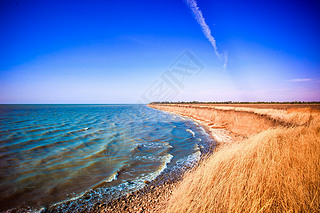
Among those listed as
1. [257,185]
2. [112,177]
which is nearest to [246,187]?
[257,185]

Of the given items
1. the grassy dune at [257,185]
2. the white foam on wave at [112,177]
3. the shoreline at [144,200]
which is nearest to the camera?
the grassy dune at [257,185]

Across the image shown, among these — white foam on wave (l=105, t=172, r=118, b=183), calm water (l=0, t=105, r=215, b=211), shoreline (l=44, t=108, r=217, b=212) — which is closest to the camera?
shoreline (l=44, t=108, r=217, b=212)

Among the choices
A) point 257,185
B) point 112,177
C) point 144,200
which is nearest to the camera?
point 257,185

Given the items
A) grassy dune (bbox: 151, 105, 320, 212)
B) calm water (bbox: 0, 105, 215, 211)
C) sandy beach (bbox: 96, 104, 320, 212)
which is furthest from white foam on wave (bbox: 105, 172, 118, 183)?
grassy dune (bbox: 151, 105, 320, 212)

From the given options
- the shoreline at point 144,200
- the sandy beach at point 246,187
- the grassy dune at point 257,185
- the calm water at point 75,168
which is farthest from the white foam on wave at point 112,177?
the grassy dune at point 257,185

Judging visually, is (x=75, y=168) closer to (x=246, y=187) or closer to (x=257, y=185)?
(x=246, y=187)

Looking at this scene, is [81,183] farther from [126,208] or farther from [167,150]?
[167,150]

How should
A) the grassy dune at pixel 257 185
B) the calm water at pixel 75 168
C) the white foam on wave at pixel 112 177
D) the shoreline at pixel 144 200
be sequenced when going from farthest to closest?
the white foam on wave at pixel 112 177, the calm water at pixel 75 168, the shoreline at pixel 144 200, the grassy dune at pixel 257 185

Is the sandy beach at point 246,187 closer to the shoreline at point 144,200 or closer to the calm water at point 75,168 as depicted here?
the shoreline at point 144,200

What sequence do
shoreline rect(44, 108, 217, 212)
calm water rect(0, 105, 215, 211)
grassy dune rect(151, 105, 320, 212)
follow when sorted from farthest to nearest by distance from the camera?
calm water rect(0, 105, 215, 211) < shoreline rect(44, 108, 217, 212) < grassy dune rect(151, 105, 320, 212)

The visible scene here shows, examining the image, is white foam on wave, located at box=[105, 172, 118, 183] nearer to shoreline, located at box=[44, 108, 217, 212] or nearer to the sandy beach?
shoreline, located at box=[44, 108, 217, 212]

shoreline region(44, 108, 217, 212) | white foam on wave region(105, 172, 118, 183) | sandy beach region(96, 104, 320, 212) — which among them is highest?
sandy beach region(96, 104, 320, 212)

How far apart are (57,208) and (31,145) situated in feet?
34.0

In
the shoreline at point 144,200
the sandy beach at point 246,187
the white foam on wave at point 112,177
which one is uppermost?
the sandy beach at point 246,187
